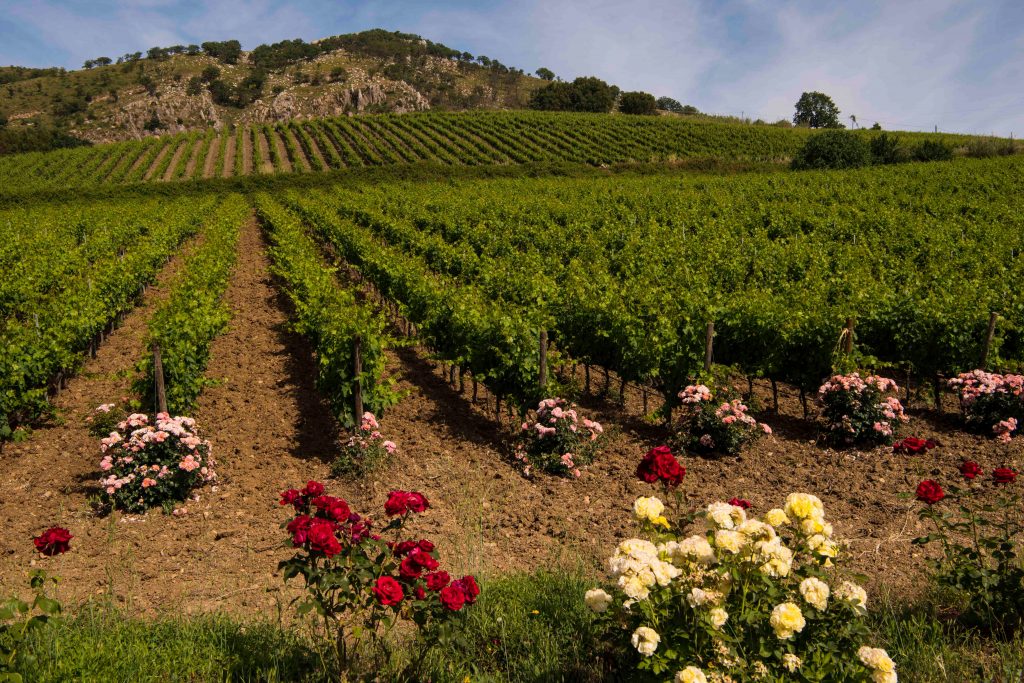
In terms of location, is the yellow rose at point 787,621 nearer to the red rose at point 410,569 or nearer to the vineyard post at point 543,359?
the red rose at point 410,569

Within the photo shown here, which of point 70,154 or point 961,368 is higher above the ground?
point 70,154

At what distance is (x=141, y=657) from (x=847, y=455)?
788 centimetres

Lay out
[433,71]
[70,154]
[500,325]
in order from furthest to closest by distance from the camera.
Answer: [433,71]
[70,154]
[500,325]

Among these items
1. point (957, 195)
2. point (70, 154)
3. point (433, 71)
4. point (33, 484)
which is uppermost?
point (433, 71)

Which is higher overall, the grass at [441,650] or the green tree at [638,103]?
the green tree at [638,103]

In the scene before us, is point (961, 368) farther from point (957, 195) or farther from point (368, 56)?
point (368, 56)

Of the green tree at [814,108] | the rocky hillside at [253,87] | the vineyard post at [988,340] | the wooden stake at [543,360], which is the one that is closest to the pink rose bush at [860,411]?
the vineyard post at [988,340]

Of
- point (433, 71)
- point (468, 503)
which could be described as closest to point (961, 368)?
point (468, 503)

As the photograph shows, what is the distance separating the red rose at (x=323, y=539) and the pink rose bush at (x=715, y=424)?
604 cm

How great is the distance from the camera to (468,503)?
7.15 m

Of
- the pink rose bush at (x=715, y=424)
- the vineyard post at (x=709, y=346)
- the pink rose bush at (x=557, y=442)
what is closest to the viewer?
the pink rose bush at (x=557, y=442)

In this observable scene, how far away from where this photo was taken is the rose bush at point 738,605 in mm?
2941

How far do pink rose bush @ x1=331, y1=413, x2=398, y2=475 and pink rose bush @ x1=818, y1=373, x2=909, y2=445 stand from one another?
5785 millimetres

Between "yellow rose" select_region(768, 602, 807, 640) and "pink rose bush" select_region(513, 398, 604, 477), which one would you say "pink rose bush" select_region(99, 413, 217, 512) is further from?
"yellow rose" select_region(768, 602, 807, 640)
